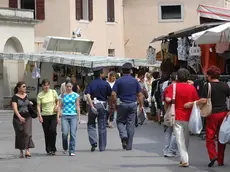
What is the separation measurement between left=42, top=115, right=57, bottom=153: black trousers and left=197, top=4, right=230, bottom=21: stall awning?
504 cm

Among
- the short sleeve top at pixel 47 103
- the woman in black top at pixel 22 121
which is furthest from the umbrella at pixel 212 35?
the woman in black top at pixel 22 121

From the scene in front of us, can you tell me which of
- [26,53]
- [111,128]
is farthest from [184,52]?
[26,53]

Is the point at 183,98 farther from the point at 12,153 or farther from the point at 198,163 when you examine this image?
the point at 12,153

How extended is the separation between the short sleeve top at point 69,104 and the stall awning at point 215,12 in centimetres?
450

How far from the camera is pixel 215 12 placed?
17109mm

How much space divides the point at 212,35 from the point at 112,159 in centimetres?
401

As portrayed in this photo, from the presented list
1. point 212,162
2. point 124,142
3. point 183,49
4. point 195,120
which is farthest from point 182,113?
point 183,49

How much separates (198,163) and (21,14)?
20.3 meters

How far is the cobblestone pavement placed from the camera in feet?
41.1

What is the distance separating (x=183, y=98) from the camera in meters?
12.3

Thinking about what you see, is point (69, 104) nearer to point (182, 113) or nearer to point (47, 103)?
point (47, 103)

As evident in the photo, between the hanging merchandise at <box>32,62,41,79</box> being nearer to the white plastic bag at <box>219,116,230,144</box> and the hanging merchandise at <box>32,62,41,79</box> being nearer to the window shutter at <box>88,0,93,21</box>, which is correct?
the window shutter at <box>88,0,93,21</box>

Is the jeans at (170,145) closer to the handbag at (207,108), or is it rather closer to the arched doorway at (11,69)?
the handbag at (207,108)

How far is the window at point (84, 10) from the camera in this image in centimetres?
3550
